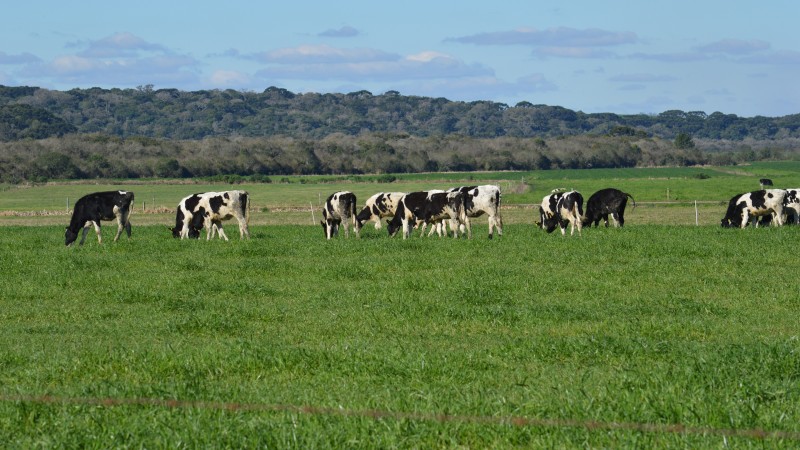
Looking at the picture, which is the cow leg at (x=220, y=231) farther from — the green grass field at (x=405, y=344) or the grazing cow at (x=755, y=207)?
the grazing cow at (x=755, y=207)

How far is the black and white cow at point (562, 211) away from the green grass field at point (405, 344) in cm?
949

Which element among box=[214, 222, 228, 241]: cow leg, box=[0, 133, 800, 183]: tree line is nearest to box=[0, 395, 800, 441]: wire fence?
box=[214, 222, 228, 241]: cow leg

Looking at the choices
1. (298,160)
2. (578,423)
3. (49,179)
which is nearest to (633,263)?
(578,423)

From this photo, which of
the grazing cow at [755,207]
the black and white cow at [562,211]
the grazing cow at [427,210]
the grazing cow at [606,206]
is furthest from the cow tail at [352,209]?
the grazing cow at [755,207]

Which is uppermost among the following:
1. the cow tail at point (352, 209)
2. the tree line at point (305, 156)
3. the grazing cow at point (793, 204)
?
the tree line at point (305, 156)

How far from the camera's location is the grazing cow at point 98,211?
33.0 metres

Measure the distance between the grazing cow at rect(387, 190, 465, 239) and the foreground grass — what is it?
274 inches

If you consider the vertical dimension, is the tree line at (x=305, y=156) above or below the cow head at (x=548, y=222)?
above

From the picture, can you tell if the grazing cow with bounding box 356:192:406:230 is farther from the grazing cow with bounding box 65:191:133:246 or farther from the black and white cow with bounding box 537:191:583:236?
the grazing cow with bounding box 65:191:133:246

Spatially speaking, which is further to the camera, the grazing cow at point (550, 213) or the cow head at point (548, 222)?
the grazing cow at point (550, 213)

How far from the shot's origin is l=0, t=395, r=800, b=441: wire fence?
25.8 ft

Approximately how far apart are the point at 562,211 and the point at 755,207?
22.8 ft

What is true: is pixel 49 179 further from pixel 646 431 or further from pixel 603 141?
pixel 646 431

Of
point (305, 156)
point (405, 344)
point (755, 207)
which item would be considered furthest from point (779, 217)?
point (305, 156)
